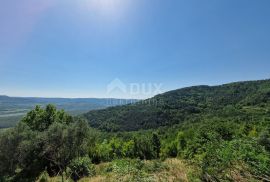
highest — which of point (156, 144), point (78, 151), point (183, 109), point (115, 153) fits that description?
point (183, 109)

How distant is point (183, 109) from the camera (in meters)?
133

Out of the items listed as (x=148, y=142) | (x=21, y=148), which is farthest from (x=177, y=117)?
(x=21, y=148)

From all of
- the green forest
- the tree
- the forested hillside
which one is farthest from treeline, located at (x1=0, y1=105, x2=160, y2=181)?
the forested hillside

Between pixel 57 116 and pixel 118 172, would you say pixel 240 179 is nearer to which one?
pixel 118 172

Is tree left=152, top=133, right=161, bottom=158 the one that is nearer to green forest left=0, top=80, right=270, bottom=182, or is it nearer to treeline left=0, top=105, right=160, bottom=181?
green forest left=0, top=80, right=270, bottom=182

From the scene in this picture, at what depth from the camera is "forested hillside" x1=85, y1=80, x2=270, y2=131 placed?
111 meters

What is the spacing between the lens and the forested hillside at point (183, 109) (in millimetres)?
111256

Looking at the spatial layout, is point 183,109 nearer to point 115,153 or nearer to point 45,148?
point 115,153

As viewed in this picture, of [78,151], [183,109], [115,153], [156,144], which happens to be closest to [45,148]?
[78,151]

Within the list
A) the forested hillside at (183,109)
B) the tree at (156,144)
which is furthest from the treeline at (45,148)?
the forested hillside at (183,109)

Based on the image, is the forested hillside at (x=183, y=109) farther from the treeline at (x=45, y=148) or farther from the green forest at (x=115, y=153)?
the treeline at (x=45, y=148)

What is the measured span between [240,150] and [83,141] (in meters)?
12.7

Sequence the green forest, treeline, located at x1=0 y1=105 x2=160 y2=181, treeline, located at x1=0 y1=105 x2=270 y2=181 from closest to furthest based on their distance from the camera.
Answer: treeline, located at x1=0 y1=105 x2=270 y2=181
the green forest
treeline, located at x1=0 y1=105 x2=160 y2=181

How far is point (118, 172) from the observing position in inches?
232
